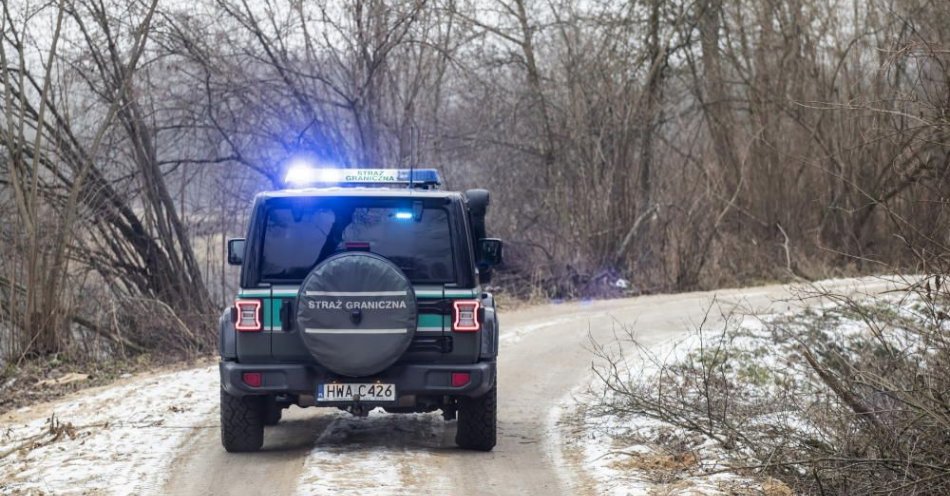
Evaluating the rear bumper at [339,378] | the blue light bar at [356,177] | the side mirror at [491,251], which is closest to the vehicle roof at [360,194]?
the blue light bar at [356,177]

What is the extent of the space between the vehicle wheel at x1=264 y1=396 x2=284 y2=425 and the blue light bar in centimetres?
166

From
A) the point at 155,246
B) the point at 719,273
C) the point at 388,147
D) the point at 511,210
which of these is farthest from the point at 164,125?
the point at 719,273

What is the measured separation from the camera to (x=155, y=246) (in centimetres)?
1695

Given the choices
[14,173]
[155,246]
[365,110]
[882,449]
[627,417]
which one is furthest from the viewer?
[365,110]

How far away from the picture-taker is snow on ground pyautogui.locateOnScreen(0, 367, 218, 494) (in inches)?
293

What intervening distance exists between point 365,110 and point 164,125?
11.9ft

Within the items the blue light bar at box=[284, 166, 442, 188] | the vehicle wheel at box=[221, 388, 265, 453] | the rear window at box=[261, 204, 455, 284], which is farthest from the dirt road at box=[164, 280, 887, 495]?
the blue light bar at box=[284, 166, 442, 188]

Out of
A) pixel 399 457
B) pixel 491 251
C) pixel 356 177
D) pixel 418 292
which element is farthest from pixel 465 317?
pixel 356 177

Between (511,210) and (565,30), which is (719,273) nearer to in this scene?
(511,210)

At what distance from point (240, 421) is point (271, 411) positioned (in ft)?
3.45

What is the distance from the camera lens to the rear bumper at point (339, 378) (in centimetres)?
789

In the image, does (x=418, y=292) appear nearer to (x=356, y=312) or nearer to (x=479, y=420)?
(x=356, y=312)

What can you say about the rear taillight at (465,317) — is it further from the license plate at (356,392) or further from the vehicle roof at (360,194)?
the vehicle roof at (360,194)

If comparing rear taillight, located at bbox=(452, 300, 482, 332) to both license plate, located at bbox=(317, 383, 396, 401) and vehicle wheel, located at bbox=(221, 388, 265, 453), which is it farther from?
vehicle wheel, located at bbox=(221, 388, 265, 453)
